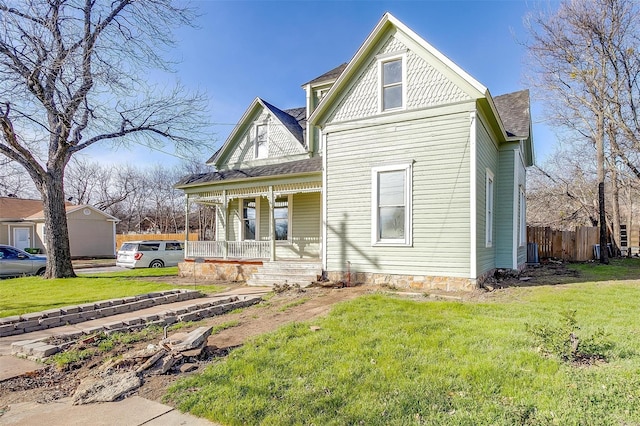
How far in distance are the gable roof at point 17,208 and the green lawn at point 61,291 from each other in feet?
61.7

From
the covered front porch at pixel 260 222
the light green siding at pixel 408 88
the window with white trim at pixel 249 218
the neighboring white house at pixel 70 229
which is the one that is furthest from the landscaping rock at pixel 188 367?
the neighboring white house at pixel 70 229

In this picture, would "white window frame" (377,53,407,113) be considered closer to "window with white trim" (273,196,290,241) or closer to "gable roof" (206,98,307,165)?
"gable roof" (206,98,307,165)

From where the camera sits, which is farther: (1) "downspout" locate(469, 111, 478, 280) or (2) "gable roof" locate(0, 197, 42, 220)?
(2) "gable roof" locate(0, 197, 42, 220)

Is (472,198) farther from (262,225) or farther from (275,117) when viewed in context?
(275,117)

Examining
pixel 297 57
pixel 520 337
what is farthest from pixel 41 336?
→ pixel 297 57

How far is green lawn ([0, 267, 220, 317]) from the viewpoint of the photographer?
8.27m

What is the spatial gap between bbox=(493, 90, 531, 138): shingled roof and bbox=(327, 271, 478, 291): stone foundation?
583 cm

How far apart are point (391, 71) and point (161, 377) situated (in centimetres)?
898

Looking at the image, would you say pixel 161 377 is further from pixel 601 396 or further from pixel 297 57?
pixel 297 57

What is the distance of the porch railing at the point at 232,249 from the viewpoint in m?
12.8

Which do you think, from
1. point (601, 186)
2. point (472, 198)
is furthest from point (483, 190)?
point (601, 186)

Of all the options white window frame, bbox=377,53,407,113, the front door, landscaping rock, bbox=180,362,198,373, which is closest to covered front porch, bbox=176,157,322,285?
white window frame, bbox=377,53,407,113

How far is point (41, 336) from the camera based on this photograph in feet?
18.6

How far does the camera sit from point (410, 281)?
9.04m
